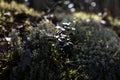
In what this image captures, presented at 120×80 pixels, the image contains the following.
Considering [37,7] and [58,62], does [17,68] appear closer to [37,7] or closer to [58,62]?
[58,62]

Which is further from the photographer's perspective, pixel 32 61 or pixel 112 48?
pixel 112 48

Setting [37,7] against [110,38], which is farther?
[37,7]

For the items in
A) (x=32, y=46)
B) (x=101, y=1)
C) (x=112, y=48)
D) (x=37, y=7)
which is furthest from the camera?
(x=101, y=1)

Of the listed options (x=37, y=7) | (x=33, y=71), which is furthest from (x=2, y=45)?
(x=37, y=7)

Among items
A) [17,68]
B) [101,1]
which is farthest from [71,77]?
[101,1]

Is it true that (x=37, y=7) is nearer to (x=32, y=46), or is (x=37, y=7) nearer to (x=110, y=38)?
(x=110, y=38)

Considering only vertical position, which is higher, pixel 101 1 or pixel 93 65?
pixel 101 1

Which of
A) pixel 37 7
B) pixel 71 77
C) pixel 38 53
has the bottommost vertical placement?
pixel 71 77

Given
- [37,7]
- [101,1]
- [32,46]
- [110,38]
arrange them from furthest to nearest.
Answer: [101,1], [37,7], [110,38], [32,46]

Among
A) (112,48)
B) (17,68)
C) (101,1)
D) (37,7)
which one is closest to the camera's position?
(17,68)
